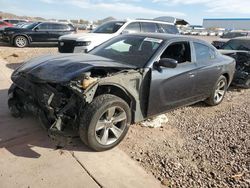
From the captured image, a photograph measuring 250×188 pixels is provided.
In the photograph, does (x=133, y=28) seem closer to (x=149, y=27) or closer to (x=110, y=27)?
(x=149, y=27)

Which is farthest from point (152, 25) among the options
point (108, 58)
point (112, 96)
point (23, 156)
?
point (23, 156)

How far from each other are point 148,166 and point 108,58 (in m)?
1.97

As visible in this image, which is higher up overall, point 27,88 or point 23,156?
point 27,88

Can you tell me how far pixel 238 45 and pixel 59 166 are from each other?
7.62 m

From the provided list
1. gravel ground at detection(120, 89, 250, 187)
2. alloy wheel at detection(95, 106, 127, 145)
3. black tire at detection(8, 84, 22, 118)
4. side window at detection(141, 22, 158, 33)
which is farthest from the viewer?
side window at detection(141, 22, 158, 33)

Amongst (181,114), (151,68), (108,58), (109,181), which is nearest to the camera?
(109,181)

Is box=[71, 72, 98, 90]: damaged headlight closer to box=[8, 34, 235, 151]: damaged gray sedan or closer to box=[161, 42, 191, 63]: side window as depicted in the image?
box=[8, 34, 235, 151]: damaged gray sedan

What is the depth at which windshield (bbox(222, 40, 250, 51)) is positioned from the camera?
8.58 meters

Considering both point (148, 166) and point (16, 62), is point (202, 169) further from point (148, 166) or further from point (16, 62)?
point (16, 62)

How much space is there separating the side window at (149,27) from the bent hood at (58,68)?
6.38m

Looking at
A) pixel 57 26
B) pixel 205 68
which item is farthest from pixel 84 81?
pixel 57 26

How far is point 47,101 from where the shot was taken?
3.50 m

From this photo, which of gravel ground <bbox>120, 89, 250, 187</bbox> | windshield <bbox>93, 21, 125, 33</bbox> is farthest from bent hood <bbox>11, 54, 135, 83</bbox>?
windshield <bbox>93, 21, 125, 33</bbox>

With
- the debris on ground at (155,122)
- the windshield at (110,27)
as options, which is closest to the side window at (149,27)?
the windshield at (110,27)
